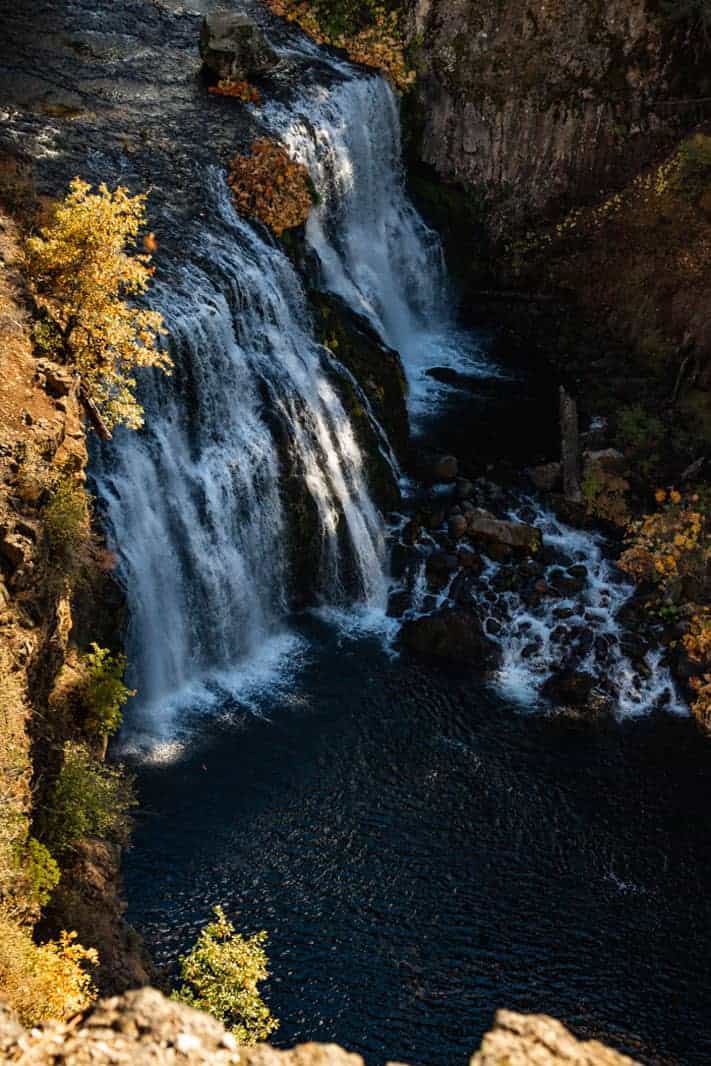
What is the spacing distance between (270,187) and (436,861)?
18.3 m

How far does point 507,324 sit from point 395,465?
9903 millimetres

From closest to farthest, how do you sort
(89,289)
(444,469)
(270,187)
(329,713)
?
(89,289) → (329,713) → (270,187) → (444,469)

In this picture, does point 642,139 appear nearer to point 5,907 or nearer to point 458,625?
point 458,625

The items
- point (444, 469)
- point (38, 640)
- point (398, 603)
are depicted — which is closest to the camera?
point (38, 640)

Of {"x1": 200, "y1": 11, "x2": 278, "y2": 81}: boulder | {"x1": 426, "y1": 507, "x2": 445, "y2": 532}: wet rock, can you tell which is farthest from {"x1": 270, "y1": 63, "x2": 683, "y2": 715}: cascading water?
{"x1": 200, "y1": 11, "x2": 278, "y2": 81}: boulder

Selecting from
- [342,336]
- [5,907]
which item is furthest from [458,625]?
[5,907]

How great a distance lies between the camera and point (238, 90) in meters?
31.3

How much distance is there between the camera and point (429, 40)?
35.9 meters

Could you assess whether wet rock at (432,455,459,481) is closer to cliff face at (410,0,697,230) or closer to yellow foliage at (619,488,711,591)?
yellow foliage at (619,488,711,591)

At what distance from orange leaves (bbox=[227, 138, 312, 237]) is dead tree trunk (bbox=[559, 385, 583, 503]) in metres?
9.74

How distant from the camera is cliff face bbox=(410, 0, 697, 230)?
3503 centimetres

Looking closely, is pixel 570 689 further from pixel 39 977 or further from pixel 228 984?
pixel 39 977

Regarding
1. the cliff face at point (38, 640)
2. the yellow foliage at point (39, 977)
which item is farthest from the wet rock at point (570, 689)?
the yellow foliage at point (39, 977)

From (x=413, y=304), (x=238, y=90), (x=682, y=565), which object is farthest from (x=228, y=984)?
(x=238, y=90)
